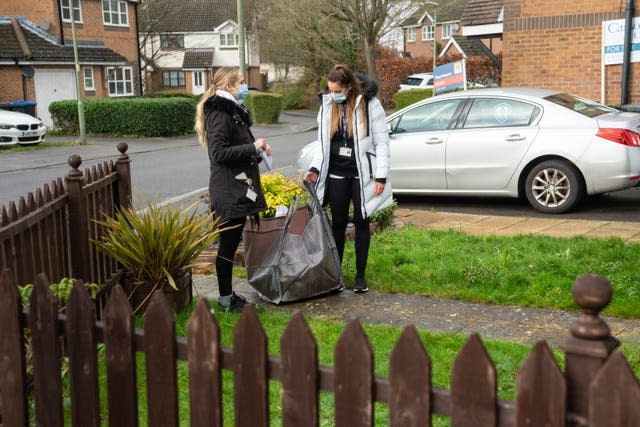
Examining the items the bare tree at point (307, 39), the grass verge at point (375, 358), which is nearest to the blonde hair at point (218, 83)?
the grass verge at point (375, 358)

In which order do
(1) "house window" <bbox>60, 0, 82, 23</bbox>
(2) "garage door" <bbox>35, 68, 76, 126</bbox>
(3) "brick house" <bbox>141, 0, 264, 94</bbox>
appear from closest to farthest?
1. (2) "garage door" <bbox>35, 68, 76, 126</bbox>
2. (1) "house window" <bbox>60, 0, 82, 23</bbox>
3. (3) "brick house" <bbox>141, 0, 264, 94</bbox>

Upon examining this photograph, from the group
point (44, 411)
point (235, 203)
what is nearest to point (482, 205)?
point (235, 203)

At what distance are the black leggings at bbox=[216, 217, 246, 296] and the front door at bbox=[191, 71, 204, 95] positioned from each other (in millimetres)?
56942

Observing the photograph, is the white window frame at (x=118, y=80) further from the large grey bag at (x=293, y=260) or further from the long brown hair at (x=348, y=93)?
the large grey bag at (x=293, y=260)

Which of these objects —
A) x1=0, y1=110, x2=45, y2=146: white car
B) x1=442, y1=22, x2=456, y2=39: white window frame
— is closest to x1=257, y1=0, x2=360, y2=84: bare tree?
x1=0, y1=110, x2=45, y2=146: white car

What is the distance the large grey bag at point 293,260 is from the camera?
579cm

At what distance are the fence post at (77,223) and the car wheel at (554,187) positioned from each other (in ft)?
20.6

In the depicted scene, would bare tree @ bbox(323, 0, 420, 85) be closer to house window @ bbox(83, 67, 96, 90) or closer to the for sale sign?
the for sale sign

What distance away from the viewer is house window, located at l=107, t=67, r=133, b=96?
132ft

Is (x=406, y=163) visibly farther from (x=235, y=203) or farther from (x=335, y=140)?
(x=235, y=203)

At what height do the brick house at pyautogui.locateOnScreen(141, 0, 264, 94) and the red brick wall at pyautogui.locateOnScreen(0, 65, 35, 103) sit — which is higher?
the brick house at pyautogui.locateOnScreen(141, 0, 264, 94)

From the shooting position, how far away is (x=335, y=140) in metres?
6.09

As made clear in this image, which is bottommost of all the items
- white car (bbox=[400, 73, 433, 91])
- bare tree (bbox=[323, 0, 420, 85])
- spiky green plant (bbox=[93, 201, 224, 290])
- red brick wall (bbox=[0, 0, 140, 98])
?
spiky green plant (bbox=[93, 201, 224, 290])

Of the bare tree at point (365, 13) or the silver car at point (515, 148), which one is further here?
the bare tree at point (365, 13)
